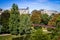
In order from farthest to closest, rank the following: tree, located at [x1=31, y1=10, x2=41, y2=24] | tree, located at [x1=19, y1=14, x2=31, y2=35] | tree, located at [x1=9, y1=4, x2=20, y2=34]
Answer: tree, located at [x1=31, y1=10, x2=41, y2=24], tree, located at [x1=9, y1=4, x2=20, y2=34], tree, located at [x1=19, y1=14, x2=31, y2=35]

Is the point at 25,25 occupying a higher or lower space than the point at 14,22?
lower

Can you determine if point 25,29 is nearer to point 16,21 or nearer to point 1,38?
point 16,21

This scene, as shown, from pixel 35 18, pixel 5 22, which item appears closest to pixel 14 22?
pixel 5 22

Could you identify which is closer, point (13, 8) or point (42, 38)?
point (42, 38)

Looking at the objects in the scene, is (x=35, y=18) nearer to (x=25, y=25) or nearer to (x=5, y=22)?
(x=5, y=22)

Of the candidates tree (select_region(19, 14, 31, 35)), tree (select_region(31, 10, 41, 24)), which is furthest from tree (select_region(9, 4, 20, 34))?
tree (select_region(31, 10, 41, 24))

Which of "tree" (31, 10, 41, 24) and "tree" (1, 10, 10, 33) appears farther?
"tree" (31, 10, 41, 24)

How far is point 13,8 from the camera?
16438mm

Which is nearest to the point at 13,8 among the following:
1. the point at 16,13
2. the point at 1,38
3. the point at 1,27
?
the point at 16,13

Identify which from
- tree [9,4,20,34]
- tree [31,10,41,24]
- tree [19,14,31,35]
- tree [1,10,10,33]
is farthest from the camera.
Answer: tree [31,10,41,24]

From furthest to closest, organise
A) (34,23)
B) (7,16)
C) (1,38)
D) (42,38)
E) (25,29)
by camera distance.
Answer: (34,23) → (7,16) → (25,29) → (1,38) → (42,38)

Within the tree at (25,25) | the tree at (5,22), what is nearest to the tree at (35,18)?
the tree at (5,22)

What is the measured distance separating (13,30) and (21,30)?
572mm

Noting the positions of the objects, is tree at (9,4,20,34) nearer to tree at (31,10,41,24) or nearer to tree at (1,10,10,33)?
tree at (1,10,10,33)
